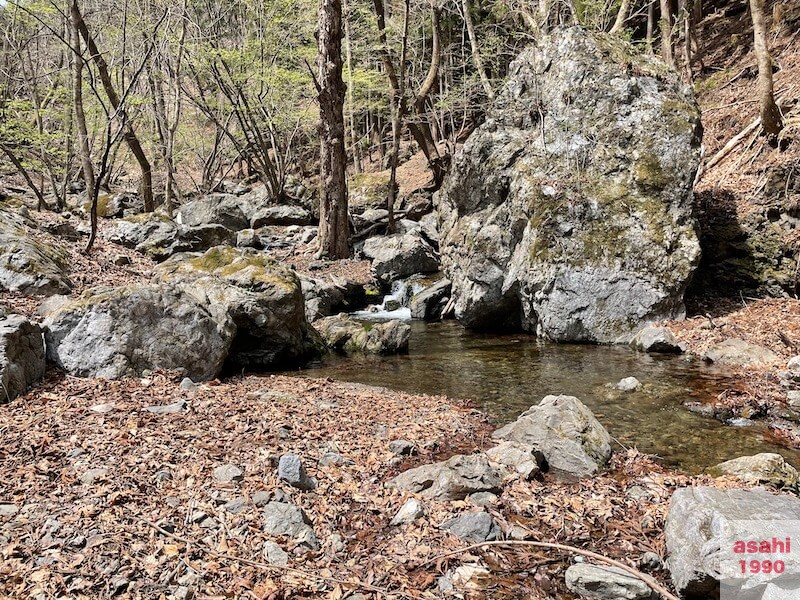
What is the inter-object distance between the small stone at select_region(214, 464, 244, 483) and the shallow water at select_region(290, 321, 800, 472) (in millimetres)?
3286

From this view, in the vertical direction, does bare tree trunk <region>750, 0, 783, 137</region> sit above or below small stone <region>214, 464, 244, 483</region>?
above

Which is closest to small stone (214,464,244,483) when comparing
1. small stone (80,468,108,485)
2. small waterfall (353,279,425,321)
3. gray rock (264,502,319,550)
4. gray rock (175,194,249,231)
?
gray rock (264,502,319,550)

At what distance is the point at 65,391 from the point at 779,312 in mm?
10703

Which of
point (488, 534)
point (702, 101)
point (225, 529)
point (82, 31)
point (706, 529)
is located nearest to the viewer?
point (706, 529)

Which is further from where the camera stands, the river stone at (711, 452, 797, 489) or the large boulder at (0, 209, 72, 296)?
the large boulder at (0, 209, 72, 296)

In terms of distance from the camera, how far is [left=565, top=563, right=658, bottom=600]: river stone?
2.82 m

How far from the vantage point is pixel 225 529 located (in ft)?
10.4

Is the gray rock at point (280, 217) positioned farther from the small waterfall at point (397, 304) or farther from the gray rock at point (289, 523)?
the gray rock at point (289, 523)

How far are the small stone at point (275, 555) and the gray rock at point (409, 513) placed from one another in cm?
80

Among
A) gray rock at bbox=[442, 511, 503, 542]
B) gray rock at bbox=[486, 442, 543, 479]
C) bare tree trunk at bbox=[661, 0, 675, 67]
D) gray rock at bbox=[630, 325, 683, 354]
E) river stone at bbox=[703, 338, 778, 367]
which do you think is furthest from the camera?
bare tree trunk at bbox=[661, 0, 675, 67]

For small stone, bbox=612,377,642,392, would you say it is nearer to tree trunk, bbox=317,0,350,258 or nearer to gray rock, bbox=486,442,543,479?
gray rock, bbox=486,442,543,479

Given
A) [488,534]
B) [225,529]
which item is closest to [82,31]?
[225,529]

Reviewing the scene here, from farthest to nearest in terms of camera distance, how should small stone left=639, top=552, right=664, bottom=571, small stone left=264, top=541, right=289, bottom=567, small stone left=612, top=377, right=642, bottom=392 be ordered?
1. small stone left=612, top=377, right=642, bottom=392
2. small stone left=639, top=552, right=664, bottom=571
3. small stone left=264, top=541, right=289, bottom=567

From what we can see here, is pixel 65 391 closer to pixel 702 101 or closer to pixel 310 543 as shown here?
pixel 310 543
